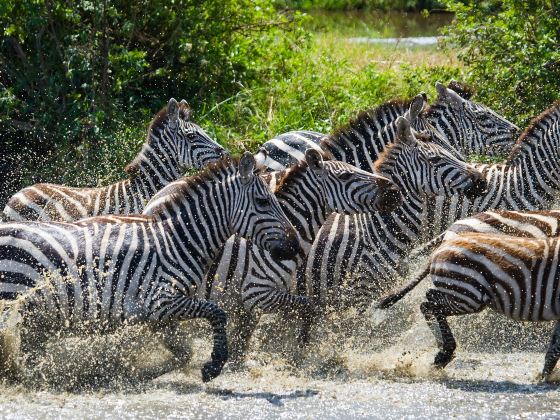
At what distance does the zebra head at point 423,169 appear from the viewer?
10922 millimetres

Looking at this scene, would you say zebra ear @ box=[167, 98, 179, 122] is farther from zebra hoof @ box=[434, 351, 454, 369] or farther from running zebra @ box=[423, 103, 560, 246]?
zebra hoof @ box=[434, 351, 454, 369]

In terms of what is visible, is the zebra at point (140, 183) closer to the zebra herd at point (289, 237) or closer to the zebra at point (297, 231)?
the zebra herd at point (289, 237)

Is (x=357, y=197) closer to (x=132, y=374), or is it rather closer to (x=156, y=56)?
(x=132, y=374)

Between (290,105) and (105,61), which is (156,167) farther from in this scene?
(290,105)

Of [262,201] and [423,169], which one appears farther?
[423,169]

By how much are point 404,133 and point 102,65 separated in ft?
18.2

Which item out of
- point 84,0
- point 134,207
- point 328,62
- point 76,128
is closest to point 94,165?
point 76,128

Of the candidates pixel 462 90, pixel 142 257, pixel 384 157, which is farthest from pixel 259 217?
pixel 462 90

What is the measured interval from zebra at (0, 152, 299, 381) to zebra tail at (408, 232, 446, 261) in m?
1.88

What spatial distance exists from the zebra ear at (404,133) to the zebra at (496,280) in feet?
5.81

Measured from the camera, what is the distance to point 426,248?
10.8 m

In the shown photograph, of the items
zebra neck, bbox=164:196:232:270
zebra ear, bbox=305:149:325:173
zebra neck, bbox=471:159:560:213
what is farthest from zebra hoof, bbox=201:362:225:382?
zebra neck, bbox=471:159:560:213

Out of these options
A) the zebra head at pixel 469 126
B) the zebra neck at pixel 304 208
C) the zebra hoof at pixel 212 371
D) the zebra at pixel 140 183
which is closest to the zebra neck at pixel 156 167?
the zebra at pixel 140 183

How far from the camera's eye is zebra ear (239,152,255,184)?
9.22 meters
